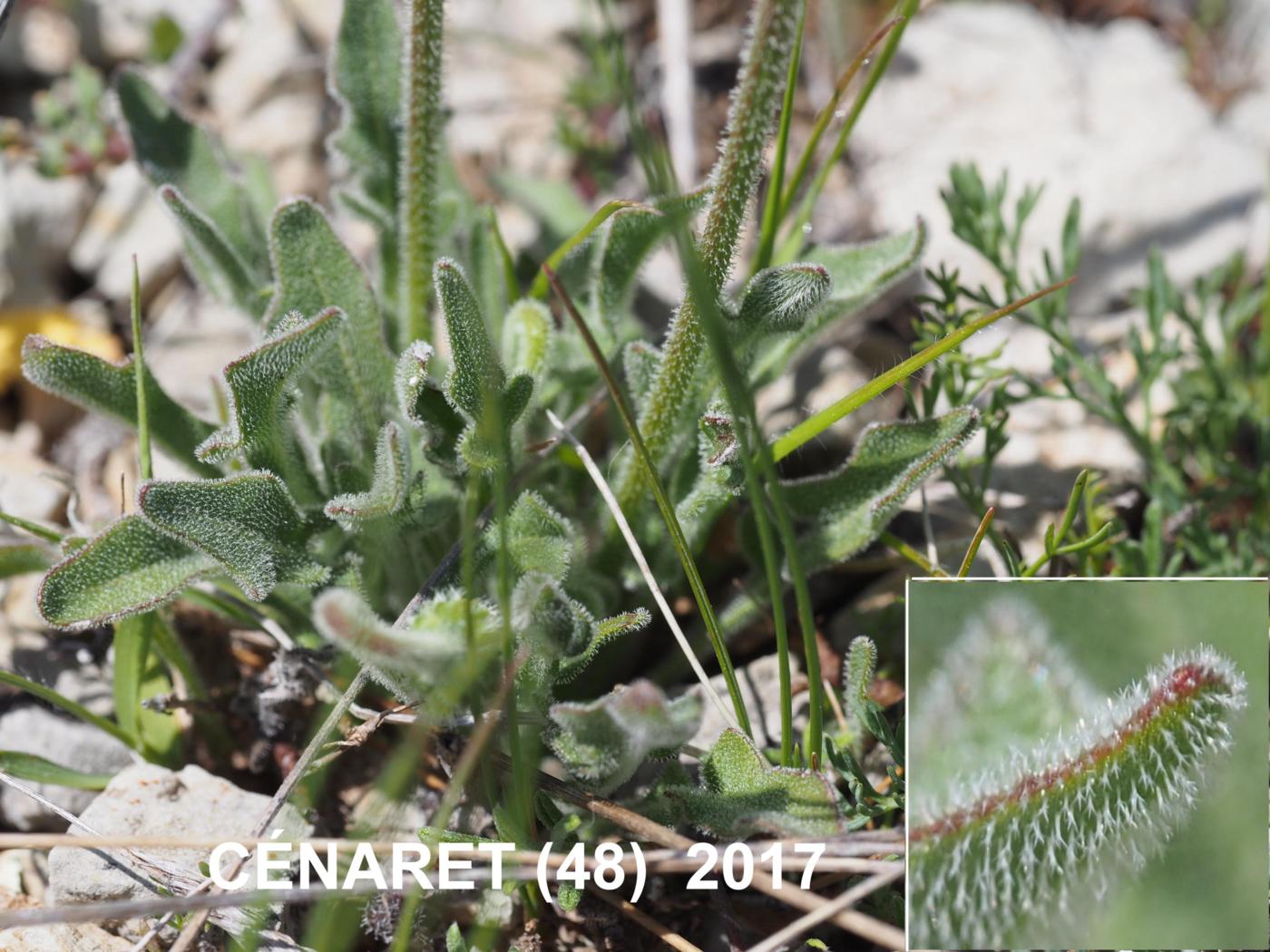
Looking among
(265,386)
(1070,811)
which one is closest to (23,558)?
(265,386)

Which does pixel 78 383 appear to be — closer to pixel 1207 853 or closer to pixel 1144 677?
pixel 1144 677

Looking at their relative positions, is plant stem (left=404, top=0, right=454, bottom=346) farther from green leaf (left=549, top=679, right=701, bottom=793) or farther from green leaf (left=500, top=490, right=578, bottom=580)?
green leaf (left=549, top=679, right=701, bottom=793)

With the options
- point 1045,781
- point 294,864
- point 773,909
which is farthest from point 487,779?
point 1045,781

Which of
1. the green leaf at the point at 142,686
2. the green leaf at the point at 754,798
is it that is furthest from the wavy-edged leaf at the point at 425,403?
the green leaf at the point at 754,798

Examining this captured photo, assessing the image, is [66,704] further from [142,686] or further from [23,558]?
[23,558]

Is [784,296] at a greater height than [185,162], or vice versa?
[185,162]

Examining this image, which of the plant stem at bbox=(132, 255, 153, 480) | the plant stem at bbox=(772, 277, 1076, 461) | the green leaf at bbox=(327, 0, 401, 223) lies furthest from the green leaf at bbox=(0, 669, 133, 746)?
the plant stem at bbox=(772, 277, 1076, 461)
